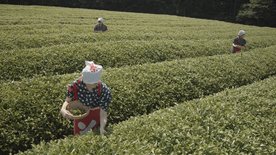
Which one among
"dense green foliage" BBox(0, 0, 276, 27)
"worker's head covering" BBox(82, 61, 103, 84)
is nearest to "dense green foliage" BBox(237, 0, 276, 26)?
"dense green foliage" BBox(0, 0, 276, 27)

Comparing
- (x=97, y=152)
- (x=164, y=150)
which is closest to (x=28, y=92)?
(x=97, y=152)

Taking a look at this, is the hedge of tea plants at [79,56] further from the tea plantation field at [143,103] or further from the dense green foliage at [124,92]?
the dense green foliage at [124,92]

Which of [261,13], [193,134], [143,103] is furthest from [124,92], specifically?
[261,13]

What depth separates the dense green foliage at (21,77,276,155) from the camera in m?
5.42

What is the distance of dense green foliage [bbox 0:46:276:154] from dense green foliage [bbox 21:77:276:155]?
1.51m

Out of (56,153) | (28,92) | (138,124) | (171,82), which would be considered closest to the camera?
(56,153)

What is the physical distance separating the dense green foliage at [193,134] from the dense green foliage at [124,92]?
4.94 feet

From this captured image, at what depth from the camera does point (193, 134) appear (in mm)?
6297

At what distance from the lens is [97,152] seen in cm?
516

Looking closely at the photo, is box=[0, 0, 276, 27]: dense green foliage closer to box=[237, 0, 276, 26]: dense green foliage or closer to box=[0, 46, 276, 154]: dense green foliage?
box=[237, 0, 276, 26]: dense green foliage

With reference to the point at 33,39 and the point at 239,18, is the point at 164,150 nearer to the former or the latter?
the point at 33,39

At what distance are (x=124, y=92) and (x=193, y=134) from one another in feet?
10.8

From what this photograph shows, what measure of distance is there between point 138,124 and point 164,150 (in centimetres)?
131

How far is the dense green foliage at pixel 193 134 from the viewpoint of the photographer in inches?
213
